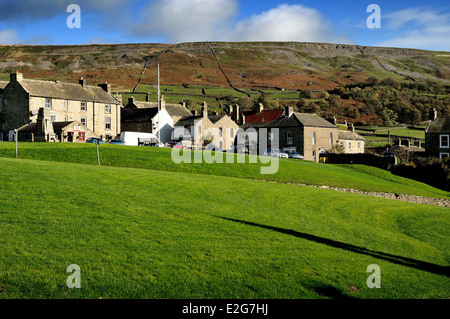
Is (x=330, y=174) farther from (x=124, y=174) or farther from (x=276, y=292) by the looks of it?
(x=276, y=292)

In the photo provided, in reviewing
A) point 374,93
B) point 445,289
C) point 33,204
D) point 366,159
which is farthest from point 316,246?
point 374,93

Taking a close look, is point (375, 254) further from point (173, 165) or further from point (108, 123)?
point (108, 123)

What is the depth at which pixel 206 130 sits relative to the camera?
77.2 metres

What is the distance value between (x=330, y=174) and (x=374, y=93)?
4855 inches

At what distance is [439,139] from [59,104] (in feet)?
218

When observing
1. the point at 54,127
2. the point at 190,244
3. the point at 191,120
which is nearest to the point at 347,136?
the point at 191,120

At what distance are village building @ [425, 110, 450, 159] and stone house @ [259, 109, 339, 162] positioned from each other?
54.1 ft

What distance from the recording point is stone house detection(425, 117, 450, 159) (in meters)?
68.6

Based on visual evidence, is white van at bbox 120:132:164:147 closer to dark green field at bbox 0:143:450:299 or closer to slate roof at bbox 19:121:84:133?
slate roof at bbox 19:121:84:133

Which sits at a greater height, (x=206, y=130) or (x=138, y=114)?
(x=138, y=114)

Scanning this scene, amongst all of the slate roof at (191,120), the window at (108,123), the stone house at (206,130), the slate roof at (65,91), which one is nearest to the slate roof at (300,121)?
the stone house at (206,130)

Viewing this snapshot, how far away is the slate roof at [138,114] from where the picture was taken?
7850 cm

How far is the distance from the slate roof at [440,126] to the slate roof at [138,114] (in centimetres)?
5012

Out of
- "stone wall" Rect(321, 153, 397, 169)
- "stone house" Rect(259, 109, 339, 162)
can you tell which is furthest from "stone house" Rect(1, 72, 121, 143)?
"stone wall" Rect(321, 153, 397, 169)
